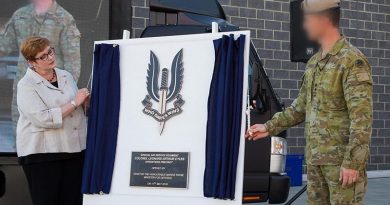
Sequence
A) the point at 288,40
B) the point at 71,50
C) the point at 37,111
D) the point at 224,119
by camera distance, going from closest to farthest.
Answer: the point at 224,119, the point at 37,111, the point at 71,50, the point at 288,40

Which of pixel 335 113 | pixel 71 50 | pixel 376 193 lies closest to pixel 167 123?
pixel 335 113

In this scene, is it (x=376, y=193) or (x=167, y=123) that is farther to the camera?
(x=376, y=193)

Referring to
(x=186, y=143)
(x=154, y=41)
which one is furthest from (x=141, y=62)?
(x=186, y=143)

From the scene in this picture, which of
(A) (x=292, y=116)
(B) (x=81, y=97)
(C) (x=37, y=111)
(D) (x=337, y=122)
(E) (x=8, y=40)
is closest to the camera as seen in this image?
(D) (x=337, y=122)

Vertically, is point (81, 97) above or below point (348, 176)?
above

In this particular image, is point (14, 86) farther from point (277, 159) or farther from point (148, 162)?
point (277, 159)

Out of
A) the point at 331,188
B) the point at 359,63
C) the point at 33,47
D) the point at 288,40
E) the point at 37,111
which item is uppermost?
the point at 288,40

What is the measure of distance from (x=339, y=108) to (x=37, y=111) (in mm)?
1838

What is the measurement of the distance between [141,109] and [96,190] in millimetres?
582

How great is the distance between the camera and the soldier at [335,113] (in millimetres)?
3379

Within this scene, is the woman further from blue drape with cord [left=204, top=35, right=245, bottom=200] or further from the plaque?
blue drape with cord [left=204, top=35, right=245, bottom=200]

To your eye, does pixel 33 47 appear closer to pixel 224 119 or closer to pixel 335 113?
pixel 224 119

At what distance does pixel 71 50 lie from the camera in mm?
5113

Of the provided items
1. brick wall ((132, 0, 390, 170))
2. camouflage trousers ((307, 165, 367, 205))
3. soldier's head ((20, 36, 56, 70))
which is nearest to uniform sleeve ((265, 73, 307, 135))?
camouflage trousers ((307, 165, 367, 205))
